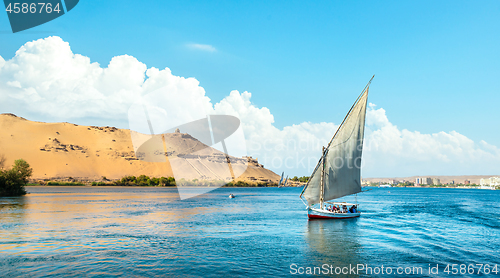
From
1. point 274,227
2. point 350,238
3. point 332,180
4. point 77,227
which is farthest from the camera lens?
point 332,180

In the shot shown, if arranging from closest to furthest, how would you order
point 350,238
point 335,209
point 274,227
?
point 350,238, point 274,227, point 335,209

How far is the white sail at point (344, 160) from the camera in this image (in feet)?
124

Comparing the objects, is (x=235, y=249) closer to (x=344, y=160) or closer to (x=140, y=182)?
(x=344, y=160)

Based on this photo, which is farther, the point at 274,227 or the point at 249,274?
the point at 274,227

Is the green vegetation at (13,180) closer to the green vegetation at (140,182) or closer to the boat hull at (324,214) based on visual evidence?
the boat hull at (324,214)

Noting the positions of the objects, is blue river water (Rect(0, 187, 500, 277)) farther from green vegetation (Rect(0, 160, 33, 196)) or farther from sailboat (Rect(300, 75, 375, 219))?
green vegetation (Rect(0, 160, 33, 196))

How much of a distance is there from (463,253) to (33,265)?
31964 mm

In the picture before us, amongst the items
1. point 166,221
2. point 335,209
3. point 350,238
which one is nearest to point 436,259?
point 350,238

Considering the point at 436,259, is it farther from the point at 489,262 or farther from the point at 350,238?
the point at 350,238

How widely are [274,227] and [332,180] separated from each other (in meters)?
10.1

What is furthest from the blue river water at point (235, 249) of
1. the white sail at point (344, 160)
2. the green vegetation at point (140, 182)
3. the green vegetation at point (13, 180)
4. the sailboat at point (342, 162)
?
the green vegetation at point (140, 182)

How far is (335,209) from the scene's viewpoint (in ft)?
147

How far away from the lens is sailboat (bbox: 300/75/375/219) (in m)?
37.7

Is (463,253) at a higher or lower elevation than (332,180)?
lower
